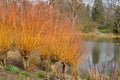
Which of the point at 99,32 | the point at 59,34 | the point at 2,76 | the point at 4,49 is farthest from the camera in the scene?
the point at 99,32

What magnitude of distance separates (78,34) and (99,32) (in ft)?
80.4

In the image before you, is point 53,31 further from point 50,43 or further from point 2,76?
point 2,76

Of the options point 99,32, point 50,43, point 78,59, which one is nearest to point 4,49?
point 50,43

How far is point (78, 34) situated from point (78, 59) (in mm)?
800

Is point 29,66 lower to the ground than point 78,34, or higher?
lower

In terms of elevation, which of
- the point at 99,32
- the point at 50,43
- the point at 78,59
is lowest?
the point at 99,32

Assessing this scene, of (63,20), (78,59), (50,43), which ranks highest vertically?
(63,20)

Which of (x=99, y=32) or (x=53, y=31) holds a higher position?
(x=53, y=31)

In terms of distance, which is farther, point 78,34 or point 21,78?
point 78,34

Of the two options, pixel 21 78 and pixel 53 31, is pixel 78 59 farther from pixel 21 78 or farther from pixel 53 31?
pixel 21 78

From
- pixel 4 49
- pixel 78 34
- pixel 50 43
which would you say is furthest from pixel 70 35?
pixel 4 49

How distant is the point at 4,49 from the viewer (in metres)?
5.80

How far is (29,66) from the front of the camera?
20.3 feet

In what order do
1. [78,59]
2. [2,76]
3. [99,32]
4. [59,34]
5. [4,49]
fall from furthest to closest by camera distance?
[99,32], [78,59], [59,34], [4,49], [2,76]
